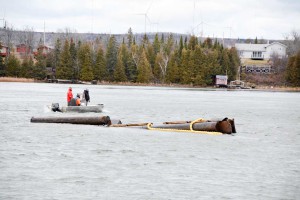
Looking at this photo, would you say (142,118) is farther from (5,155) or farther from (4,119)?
(5,155)

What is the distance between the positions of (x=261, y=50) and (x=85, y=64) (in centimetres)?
7166

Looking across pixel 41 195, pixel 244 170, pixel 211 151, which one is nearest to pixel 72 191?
pixel 41 195

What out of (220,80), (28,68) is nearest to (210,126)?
(220,80)

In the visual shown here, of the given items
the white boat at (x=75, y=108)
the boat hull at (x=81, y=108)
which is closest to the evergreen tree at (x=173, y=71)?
the boat hull at (x=81, y=108)

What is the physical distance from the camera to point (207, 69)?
441ft

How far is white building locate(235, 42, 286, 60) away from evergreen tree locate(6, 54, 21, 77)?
78744 millimetres

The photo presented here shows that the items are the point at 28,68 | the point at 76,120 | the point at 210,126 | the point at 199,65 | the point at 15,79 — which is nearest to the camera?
the point at 210,126

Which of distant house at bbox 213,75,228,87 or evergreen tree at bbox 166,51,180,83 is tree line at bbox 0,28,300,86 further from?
distant house at bbox 213,75,228,87

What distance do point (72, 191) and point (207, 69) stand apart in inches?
4692

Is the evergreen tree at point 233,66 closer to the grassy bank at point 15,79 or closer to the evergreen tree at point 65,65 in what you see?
the evergreen tree at point 65,65

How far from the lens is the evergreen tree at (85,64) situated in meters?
137

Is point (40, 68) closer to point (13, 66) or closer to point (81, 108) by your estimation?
point (13, 66)

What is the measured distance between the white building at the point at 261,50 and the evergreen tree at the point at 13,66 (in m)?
78.7

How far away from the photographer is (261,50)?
185m
